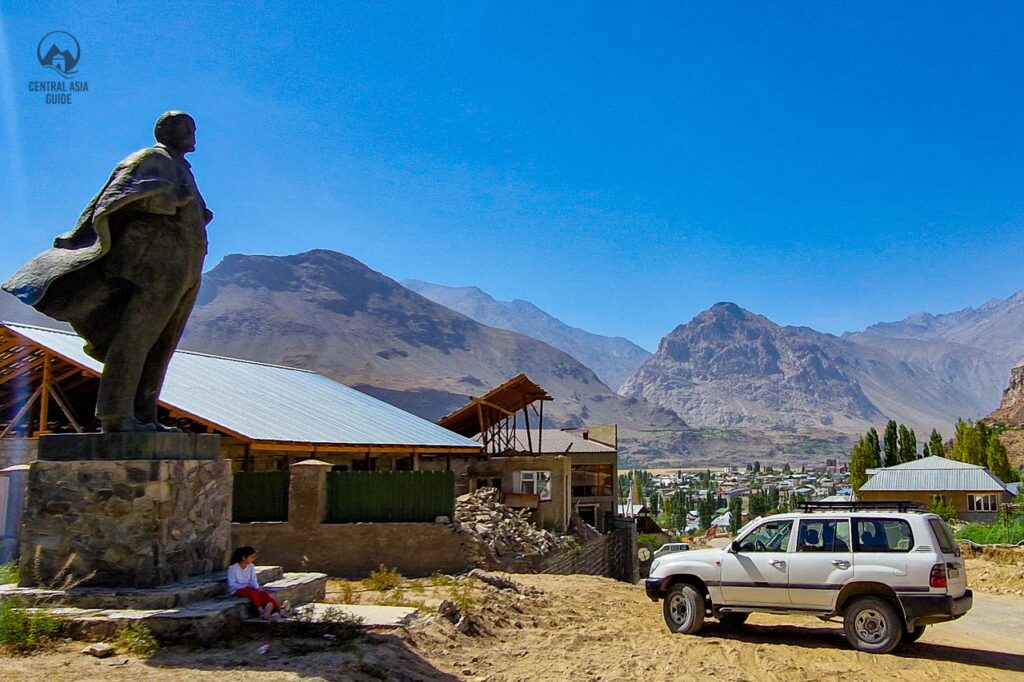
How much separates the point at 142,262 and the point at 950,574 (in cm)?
1062

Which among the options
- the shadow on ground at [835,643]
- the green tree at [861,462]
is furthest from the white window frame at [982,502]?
the shadow on ground at [835,643]

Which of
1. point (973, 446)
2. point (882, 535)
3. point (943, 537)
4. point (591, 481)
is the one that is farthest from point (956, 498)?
point (882, 535)

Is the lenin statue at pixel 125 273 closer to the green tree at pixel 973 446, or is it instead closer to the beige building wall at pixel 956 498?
the beige building wall at pixel 956 498

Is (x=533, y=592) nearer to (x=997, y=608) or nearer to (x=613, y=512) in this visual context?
(x=997, y=608)

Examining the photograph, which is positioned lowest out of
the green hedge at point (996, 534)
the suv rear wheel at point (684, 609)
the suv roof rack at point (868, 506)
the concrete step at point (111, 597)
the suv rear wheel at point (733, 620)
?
the green hedge at point (996, 534)

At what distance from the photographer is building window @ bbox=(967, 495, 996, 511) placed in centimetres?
5050

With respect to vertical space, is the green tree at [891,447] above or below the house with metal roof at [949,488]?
above

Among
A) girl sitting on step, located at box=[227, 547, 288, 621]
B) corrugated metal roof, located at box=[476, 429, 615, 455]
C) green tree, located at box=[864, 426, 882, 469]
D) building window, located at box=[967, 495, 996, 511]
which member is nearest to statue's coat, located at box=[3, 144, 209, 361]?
girl sitting on step, located at box=[227, 547, 288, 621]

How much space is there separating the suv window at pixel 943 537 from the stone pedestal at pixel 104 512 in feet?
31.1

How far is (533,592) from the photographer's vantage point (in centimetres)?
1485

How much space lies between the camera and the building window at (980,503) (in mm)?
50500

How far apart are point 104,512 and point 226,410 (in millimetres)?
13807

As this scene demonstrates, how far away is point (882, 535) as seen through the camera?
35.8 ft

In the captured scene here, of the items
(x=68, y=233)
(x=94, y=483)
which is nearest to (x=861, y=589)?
(x=94, y=483)
